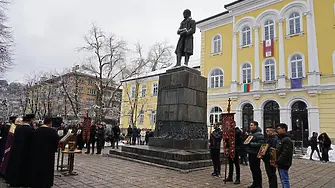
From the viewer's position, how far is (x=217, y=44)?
26.9 meters

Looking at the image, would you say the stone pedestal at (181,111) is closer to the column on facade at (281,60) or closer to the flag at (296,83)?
the flag at (296,83)

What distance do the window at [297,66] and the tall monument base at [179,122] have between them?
13.7m

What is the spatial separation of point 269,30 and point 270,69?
12.7 feet

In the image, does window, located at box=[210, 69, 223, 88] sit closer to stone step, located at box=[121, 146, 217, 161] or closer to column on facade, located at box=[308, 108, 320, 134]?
column on facade, located at box=[308, 108, 320, 134]

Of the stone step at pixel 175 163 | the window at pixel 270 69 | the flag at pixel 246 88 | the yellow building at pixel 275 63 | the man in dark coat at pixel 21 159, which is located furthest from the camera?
the flag at pixel 246 88

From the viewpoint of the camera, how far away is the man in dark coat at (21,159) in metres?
5.39

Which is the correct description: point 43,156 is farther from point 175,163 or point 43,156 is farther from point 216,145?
point 216,145

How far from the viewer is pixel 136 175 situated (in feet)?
22.2

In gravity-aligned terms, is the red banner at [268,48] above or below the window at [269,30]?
below

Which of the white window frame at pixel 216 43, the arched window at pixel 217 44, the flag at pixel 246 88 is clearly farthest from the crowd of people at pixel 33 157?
the arched window at pixel 217 44

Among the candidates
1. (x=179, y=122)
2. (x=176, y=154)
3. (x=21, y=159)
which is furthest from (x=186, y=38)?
(x=21, y=159)

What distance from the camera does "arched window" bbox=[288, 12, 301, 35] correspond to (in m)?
21.1

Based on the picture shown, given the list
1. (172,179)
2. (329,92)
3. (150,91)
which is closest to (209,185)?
(172,179)

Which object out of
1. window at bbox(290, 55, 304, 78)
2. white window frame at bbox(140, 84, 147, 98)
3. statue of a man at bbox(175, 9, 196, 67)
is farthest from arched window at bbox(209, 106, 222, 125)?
statue of a man at bbox(175, 9, 196, 67)
